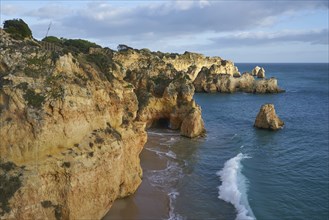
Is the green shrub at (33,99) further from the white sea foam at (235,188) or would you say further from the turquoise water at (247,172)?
the white sea foam at (235,188)

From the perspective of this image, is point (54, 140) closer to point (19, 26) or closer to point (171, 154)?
point (19, 26)

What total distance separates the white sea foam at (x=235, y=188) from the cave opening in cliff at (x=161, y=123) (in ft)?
55.6

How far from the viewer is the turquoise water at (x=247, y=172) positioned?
24.3 m

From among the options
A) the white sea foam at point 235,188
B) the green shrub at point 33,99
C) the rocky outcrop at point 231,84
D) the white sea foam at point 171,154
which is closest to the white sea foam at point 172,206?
the white sea foam at point 235,188

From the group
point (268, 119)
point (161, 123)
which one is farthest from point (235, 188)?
point (161, 123)

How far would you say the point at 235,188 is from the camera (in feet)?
89.9

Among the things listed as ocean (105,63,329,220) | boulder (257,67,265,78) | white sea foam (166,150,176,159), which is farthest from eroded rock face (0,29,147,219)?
boulder (257,67,265,78)

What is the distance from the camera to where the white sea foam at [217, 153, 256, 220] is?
2380 cm

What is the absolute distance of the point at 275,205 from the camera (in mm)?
24906

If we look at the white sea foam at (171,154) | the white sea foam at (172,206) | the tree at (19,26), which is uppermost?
the tree at (19,26)

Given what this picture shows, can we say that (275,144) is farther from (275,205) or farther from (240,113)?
(240,113)

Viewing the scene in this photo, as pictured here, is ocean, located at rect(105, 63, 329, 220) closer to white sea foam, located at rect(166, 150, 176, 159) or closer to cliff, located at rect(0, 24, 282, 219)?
white sea foam, located at rect(166, 150, 176, 159)

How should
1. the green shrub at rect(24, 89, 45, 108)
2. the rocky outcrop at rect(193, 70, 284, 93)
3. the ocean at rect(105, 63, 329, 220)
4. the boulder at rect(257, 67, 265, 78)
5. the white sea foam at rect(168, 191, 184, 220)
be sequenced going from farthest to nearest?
1. the boulder at rect(257, 67, 265, 78)
2. the rocky outcrop at rect(193, 70, 284, 93)
3. the ocean at rect(105, 63, 329, 220)
4. the white sea foam at rect(168, 191, 184, 220)
5. the green shrub at rect(24, 89, 45, 108)

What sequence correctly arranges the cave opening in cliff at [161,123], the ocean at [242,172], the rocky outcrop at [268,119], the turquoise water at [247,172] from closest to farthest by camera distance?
the ocean at [242,172], the turquoise water at [247,172], the rocky outcrop at [268,119], the cave opening in cliff at [161,123]
